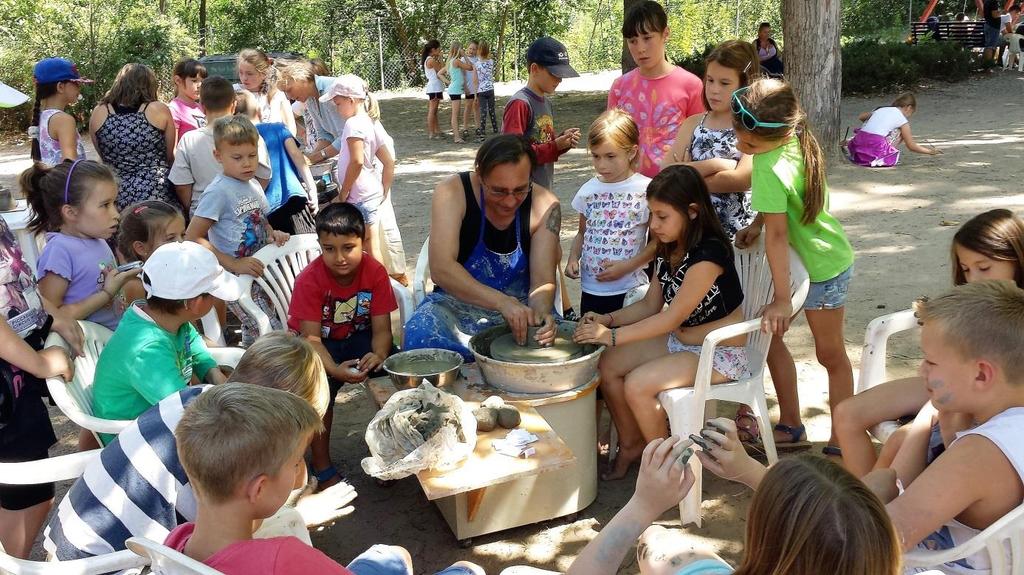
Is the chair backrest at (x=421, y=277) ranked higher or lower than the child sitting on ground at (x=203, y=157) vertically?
lower

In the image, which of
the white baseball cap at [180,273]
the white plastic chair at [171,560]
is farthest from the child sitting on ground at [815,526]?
the white baseball cap at [180,273]

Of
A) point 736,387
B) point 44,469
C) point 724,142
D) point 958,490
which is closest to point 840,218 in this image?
point 724,142

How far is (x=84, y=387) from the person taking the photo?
2941 mm

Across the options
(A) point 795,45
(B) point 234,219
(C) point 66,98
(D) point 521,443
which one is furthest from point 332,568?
(A) point 795,45

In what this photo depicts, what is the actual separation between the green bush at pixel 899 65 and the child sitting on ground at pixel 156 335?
46.4 feet

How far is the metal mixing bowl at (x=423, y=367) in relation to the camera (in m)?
3.03

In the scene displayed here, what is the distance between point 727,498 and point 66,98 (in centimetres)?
453

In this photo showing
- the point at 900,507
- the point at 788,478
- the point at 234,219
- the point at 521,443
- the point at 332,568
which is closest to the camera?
the point at 788,478

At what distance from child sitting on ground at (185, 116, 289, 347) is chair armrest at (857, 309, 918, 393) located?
8.56ft

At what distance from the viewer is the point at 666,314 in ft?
10.5

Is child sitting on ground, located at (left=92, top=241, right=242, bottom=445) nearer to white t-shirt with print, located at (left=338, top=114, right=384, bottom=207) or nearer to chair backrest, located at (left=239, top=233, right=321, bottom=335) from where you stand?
chair backrest, located at (left=239, top=233, right=321, bottom=335)

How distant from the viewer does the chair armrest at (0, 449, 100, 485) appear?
7.50ft

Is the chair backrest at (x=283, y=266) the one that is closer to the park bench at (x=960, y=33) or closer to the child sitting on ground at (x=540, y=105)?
the child sitting on ground at (x=540, y=105)

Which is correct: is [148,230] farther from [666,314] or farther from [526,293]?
[666,314]
